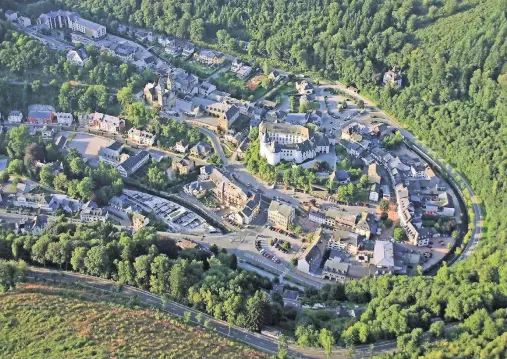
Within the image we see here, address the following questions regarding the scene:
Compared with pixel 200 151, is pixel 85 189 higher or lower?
lower

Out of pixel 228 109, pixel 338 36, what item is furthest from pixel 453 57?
pixel 228 109

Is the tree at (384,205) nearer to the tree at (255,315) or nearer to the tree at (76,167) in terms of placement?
the tree at (255,315)

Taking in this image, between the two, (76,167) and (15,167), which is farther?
(15,167)

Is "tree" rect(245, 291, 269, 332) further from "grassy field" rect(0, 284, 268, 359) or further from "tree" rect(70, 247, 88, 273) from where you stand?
"tree" rect(70, 247, 88, 273)

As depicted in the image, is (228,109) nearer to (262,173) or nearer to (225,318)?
(262,173)

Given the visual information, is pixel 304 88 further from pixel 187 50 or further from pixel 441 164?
pixel 441 164

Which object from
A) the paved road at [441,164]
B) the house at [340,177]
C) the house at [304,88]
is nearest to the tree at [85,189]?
the house at [340,177]

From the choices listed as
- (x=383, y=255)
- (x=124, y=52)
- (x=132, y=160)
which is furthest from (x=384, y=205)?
(x=124, y=52)

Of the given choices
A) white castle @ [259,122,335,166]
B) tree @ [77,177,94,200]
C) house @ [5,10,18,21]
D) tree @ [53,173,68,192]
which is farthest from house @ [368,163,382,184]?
house @ [5,10,18,21]
